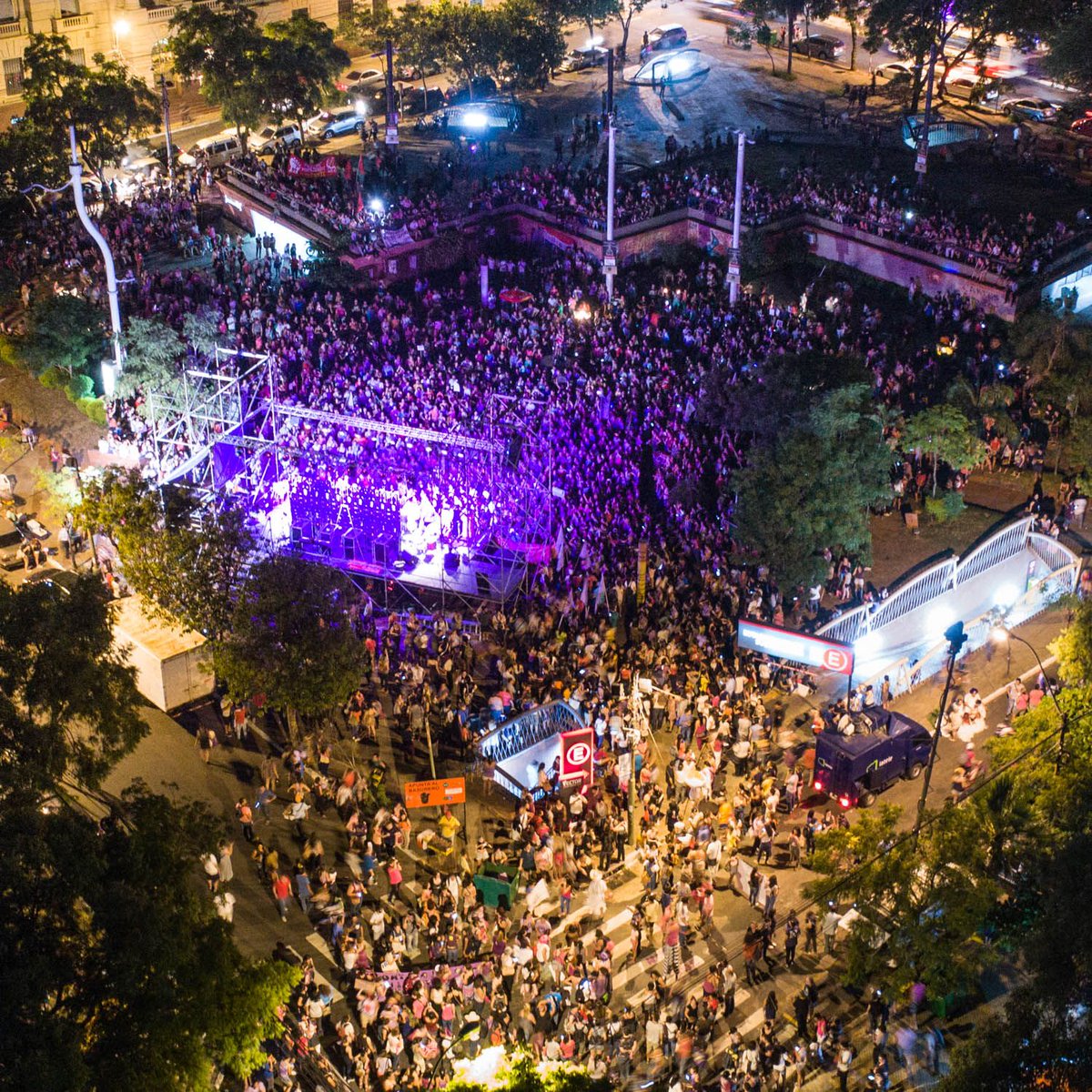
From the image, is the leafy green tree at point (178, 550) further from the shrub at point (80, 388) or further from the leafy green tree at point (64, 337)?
the leafy green tree at point (64, 337)

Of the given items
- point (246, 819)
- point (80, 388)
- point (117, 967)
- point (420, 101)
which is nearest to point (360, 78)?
point (420, 101)

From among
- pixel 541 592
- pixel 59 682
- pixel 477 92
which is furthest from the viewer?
pixel 477 92

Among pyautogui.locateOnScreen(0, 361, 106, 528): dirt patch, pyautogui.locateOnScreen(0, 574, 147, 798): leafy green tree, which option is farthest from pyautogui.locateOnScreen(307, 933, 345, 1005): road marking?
pyautogui.locateOnScreen(0, 361, 106, 528): dirt patch

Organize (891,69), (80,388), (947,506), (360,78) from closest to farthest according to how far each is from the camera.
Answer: (947,506), (80,388), (891,69), (360,78)

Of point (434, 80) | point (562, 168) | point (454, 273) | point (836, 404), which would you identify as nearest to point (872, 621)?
point (836, 404)

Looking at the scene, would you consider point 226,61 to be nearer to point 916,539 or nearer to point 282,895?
point 916,539

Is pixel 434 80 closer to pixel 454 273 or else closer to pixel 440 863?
pixel 454 273

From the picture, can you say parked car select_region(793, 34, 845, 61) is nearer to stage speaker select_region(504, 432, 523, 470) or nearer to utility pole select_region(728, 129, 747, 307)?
utility pole select_region(728, 129, 747, 307)
